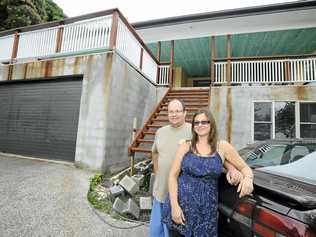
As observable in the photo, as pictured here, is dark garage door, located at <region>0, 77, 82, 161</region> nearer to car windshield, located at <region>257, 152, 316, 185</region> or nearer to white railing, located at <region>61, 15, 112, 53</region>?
white railing, located at <region>61, 15, 112, 53</region>

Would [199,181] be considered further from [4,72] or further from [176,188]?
[4,72]

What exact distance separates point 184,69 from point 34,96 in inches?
343

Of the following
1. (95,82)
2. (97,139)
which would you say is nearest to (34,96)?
(95,82)

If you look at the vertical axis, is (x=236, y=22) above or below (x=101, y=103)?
above

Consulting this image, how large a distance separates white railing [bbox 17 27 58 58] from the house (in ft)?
0.10

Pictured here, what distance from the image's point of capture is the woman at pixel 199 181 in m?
1.42

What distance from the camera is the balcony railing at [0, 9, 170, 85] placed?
17.1 feet

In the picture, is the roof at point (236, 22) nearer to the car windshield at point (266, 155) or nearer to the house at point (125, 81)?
the house at point (125, 81)

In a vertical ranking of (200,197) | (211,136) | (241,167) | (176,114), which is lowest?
(200,197)

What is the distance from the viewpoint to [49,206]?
9.95ft

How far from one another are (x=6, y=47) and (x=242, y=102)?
→ 8016mm

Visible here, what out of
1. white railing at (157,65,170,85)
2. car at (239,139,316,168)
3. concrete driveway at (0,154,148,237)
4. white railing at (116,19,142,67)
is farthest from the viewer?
white railing at (157,65,170,85)

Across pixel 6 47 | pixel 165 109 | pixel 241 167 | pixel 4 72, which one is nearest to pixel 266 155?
pixel 241 167

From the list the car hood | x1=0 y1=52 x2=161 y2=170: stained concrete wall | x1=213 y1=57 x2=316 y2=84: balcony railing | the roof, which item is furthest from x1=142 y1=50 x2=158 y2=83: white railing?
the car hood
